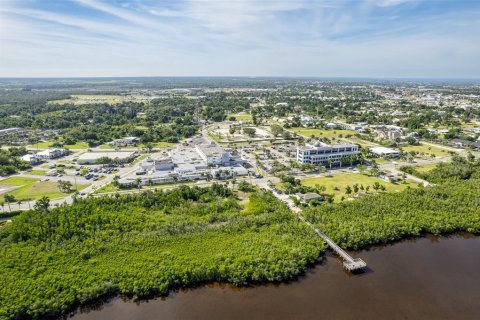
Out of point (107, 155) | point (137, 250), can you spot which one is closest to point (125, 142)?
point (107, 155)

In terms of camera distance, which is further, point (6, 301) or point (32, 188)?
point (32, 188)

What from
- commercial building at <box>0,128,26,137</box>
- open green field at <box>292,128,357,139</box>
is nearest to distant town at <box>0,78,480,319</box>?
open green field at <box>292,128,357,139</box>

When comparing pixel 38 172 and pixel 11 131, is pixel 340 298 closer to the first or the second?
pixel 38 172

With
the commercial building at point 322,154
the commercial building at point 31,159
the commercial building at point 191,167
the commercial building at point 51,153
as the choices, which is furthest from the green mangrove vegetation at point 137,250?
the commercial building at point 51,153

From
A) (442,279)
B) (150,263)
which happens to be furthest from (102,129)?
(442,279)

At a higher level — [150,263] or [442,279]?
[150,263]

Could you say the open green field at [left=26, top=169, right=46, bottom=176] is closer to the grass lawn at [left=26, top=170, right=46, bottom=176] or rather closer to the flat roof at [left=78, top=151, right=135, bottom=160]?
the grass lawn at [left=26, top=170, right=46, bottom=176]

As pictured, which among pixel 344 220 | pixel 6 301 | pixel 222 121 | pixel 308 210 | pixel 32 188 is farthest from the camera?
pixel 222 121

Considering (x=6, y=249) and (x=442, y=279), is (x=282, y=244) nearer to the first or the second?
(x=442, y=279)
